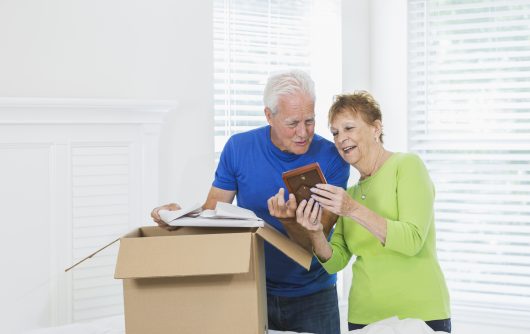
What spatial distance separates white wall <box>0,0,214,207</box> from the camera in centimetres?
241

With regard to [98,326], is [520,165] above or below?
above

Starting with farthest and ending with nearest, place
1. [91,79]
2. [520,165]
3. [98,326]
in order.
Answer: [520,165] → [91,79] → [98,326]

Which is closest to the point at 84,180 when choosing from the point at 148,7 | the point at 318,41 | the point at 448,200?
the point at 148,7

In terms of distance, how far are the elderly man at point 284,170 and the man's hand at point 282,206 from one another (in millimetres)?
260

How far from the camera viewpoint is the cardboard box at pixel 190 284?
144cm

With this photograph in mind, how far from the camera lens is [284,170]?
2039mm

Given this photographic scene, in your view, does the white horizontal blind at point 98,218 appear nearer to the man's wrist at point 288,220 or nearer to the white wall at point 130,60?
the white wall at point 130,60

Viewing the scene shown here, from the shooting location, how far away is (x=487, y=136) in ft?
10.9

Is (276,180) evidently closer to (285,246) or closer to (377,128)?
(377,128)

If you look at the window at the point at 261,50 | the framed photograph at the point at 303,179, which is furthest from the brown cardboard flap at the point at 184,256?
the window at the point at 261,50

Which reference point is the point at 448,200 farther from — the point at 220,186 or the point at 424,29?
the point at 220,186

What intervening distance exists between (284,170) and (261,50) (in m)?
1.37

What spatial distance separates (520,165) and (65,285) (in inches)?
87.8

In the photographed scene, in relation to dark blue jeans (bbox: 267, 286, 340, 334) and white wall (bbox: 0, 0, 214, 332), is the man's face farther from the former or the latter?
white wall (bbox: 0, 0, 214, 332)
